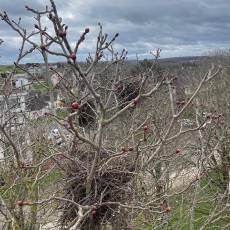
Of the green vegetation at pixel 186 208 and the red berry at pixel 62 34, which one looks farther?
the green vegetation at pixel 186 208

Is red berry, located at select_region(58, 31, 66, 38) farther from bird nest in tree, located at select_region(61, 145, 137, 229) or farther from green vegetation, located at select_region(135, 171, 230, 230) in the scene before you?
green vegetation, located at select_region(135, 171, 230, 230)

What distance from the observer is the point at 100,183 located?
3.98 metres

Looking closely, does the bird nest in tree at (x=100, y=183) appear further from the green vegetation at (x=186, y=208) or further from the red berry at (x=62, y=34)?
the red berry at (x=62, y=34)

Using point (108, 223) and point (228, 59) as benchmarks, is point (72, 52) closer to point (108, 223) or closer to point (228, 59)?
point (108, 223)

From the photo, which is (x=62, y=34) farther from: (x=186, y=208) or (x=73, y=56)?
(x=186, y=208)

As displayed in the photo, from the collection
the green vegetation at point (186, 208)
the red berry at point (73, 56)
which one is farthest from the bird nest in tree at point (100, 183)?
the red berry at point (73, 56)

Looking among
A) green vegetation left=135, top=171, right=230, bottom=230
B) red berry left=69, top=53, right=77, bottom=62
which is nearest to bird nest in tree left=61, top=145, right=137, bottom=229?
green vegetation left=135, top=171, right=230, bottom=230

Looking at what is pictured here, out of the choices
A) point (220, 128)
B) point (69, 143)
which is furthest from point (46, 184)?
point (220, 128)

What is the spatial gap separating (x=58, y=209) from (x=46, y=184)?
2.41 meters

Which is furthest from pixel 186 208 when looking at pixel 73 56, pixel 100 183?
pixel 73 56

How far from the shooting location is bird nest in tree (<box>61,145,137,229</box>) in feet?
13.1

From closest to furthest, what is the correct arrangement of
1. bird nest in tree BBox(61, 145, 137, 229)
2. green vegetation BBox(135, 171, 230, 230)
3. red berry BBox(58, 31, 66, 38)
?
red berry BBox(58, 31, 66, 38) → bird nest in tree BBox(61, 145, 137, 229) → green vegetation BBox(135, 171, 230, 230)

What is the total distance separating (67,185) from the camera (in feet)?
13.9

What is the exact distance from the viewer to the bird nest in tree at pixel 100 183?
4004 mm
